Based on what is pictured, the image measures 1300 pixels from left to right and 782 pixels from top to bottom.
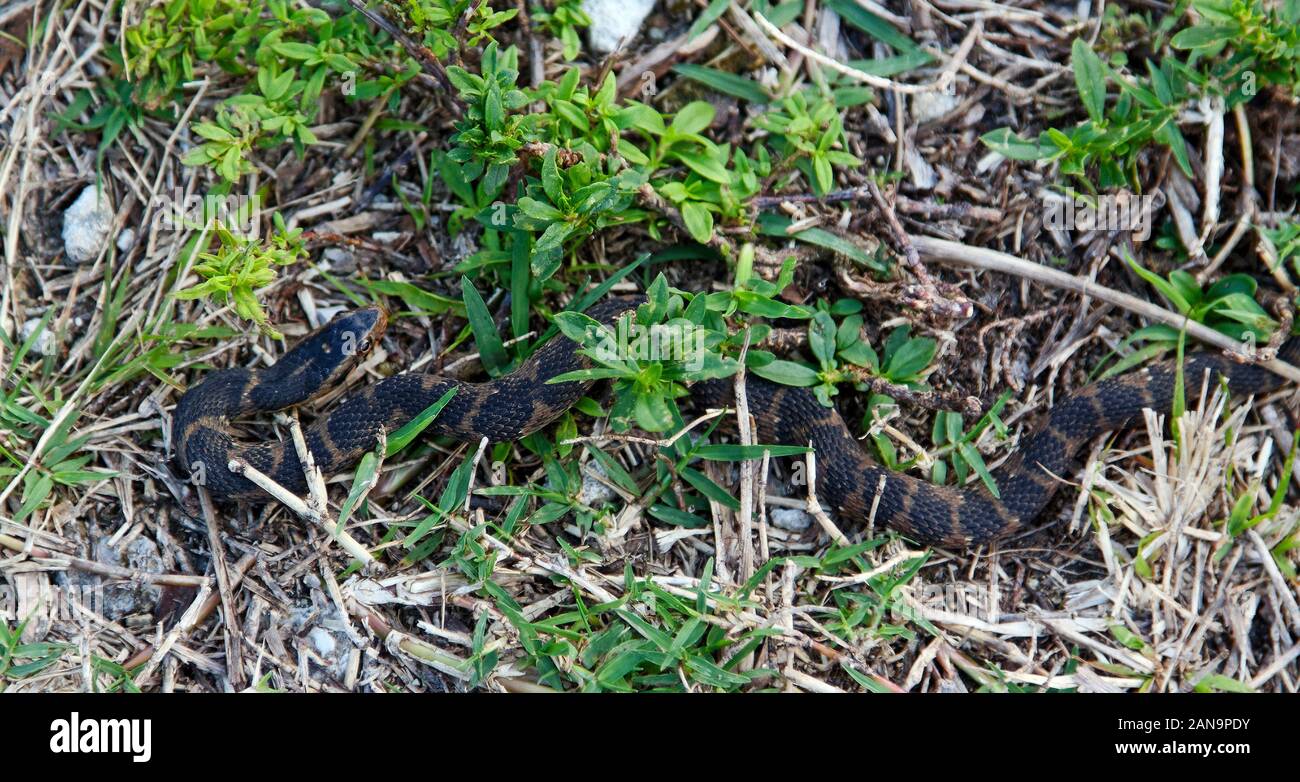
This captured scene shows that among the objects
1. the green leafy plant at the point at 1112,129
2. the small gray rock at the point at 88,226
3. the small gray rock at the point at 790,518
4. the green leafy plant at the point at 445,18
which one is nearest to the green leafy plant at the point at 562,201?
the green leafy plant at the point at 445,18

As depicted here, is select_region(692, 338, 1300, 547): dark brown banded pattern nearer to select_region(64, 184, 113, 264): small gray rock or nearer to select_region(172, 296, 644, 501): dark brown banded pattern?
select_region(172, 296, 644, 501): dark brown banded pattern

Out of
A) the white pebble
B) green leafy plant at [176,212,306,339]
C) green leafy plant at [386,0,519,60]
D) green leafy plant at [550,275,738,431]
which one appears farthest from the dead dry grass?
green leafy plant at [550,275,738,431]

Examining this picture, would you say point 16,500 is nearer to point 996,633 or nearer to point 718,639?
point 718,639

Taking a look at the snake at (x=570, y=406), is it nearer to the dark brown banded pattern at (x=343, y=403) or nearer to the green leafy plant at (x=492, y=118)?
the dark brown banded pattern at (x=343, y=403)

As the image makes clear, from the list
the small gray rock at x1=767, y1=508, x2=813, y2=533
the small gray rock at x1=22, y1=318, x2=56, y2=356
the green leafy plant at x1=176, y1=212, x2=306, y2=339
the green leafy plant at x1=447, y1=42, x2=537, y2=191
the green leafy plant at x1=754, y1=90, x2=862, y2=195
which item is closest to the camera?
the green leafy plant at x1=447, y1=42, x2=537, y2=191

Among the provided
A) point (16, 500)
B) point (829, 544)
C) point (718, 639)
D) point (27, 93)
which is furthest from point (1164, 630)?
point (27, 93)

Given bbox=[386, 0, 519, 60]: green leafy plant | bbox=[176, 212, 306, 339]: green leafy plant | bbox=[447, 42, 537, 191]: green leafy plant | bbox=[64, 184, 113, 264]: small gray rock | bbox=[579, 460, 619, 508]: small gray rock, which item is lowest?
bbox=[579, 460, 619, 508]: small gray rock
